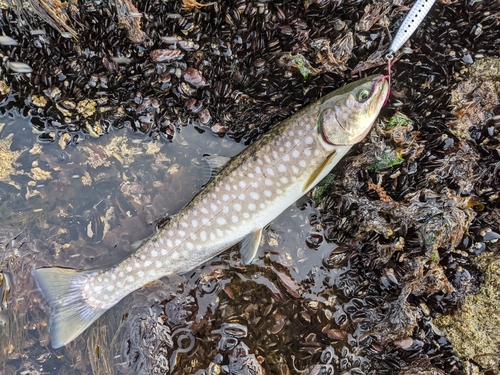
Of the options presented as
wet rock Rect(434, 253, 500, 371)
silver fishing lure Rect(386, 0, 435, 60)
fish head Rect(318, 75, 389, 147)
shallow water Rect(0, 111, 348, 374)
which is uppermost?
silver fishing lure Rect(386, 0, 435, 60)

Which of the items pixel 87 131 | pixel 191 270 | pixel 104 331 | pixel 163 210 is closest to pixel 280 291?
pixel 191 270

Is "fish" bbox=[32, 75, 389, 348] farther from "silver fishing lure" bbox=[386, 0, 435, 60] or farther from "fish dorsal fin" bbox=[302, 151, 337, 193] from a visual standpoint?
"silver fishing lure" bbox=[386, 0, 435, 60]

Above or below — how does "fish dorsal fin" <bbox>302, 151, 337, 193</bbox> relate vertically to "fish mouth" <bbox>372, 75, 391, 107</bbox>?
below

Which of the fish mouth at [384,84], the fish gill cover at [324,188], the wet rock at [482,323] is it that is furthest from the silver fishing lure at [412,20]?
the wet rock at [482,323]

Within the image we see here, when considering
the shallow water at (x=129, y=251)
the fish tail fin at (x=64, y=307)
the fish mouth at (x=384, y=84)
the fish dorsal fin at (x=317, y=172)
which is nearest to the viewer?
the fish mouth at (x=384, y=84)

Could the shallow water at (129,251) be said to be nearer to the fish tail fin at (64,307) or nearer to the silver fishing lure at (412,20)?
the fish tail fin at (64,307)

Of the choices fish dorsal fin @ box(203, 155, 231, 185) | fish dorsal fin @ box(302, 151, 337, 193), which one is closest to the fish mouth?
fish dorsal fin @ box(302, 151, 337, 193)

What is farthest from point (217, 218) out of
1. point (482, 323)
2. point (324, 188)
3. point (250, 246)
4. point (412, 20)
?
point (482, 323)

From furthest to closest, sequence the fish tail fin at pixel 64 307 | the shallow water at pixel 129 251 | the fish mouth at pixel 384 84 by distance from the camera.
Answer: the shallow water at pixel 129 251 → the fish tail fin at pixel 64 307 → the fish mouth at pixel 384 84
